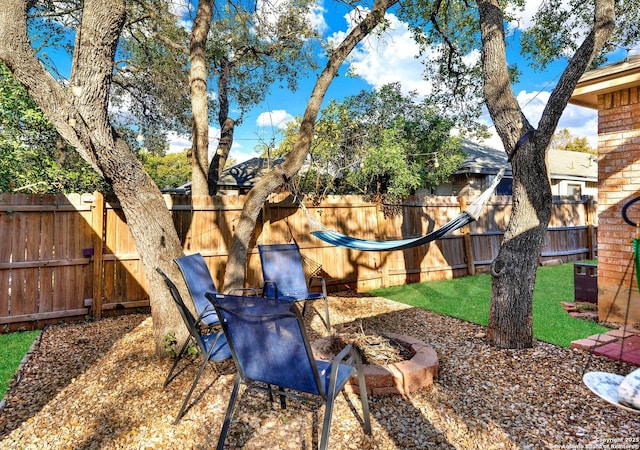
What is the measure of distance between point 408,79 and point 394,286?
20.0 ft

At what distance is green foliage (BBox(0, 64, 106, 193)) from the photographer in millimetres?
5422

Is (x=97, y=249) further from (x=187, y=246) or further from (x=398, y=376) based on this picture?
(x=398, y=376)

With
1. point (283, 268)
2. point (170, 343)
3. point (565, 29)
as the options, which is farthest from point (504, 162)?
point (170, 343)

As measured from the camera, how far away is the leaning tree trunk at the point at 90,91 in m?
2.61

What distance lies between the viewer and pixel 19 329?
4.16 meters

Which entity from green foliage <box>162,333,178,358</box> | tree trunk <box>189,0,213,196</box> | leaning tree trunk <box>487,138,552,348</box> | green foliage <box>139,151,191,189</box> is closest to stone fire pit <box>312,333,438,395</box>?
leaning tree trunk <box>487,138,552,348</box>

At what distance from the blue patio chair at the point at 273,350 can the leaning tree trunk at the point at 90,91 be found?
5.51 feet

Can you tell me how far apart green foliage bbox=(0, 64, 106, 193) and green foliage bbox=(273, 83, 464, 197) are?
4394mm

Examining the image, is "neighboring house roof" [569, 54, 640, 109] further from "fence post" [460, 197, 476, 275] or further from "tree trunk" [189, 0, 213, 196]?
"tree trunk" [189, 0, 213, 196]

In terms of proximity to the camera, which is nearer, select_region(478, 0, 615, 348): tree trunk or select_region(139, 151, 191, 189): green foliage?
select_region(478, 0, 615, 348): tree trunk

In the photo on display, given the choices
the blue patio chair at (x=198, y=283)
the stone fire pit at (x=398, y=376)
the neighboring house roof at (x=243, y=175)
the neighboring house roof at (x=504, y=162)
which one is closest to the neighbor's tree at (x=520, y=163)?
the stone fire pit at (x=398, y=376)

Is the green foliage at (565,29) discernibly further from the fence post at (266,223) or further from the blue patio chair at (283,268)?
the blue patio chair at (283,268)

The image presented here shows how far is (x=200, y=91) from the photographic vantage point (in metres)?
5.27

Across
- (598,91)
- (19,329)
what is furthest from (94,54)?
(598,91)
